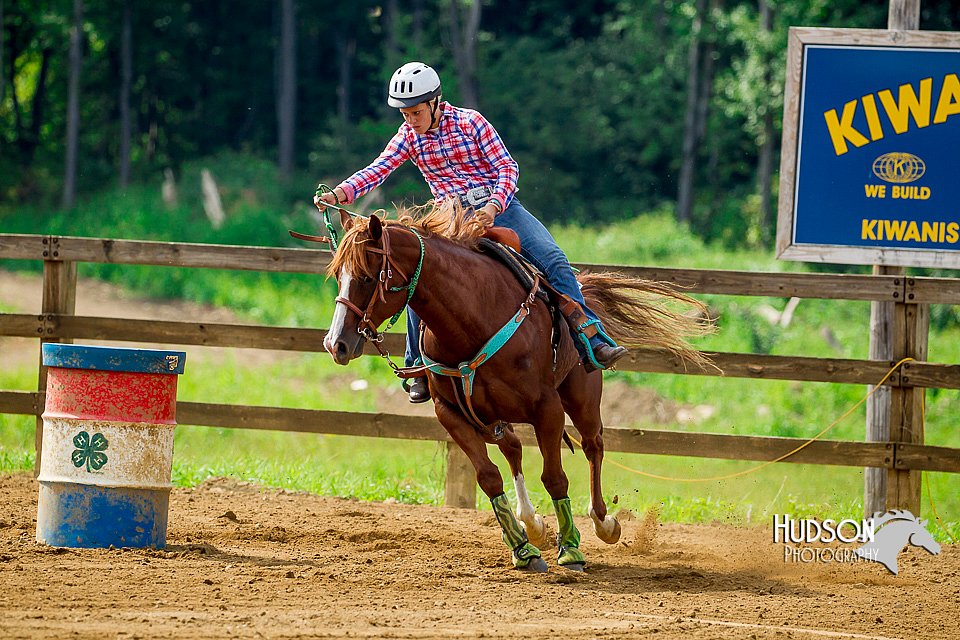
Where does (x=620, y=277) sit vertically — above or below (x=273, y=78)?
below

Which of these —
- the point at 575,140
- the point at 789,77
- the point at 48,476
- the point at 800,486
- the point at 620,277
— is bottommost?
the point at 800,486

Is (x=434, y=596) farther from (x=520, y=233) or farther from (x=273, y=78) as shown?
(x=273, y=78)

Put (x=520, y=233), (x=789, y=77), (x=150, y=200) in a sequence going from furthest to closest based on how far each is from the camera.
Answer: (x=150, y=200)
(x=789, y=77)
(x=520, y=233)

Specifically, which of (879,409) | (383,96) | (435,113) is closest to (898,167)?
(879,409)

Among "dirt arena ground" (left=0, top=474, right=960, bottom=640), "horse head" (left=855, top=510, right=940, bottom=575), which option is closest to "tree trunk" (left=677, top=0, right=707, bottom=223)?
"horse head" (left=855, top=510, right=940, bottom=575)

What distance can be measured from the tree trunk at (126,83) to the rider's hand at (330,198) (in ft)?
102

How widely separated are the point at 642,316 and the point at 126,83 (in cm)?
3219

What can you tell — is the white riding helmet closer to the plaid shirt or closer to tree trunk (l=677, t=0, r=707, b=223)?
the plaid shirt

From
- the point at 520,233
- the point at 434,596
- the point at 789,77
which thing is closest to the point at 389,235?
the point at 520,233

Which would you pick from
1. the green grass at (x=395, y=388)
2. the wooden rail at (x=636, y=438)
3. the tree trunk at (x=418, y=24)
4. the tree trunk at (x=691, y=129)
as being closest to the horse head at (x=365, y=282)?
the wooden rail at (x=636, y=438)

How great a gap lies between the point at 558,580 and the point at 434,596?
2.61ft

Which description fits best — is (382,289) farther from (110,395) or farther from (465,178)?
(110,395)

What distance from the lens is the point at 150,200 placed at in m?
31.5

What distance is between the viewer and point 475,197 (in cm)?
634
